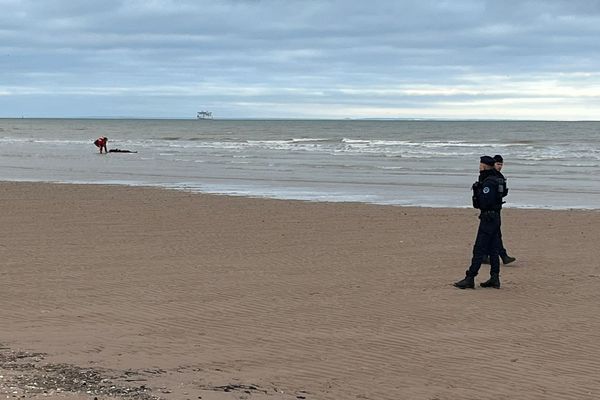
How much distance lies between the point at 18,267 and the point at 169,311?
126 inches

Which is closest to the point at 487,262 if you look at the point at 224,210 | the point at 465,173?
the point at 224,210

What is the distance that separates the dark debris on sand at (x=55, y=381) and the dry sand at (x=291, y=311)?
2 centimetres

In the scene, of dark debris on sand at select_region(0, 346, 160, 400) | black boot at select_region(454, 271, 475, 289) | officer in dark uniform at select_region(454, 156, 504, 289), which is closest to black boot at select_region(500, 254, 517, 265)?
officer in dark uniform at select_region(454, 156, 504, 289)

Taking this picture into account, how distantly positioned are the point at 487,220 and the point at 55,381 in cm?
541

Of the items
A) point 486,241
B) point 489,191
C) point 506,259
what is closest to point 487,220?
point 486,241

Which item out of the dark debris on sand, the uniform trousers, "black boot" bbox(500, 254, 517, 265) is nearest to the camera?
the dark debris on sand

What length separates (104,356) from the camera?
6746 millimetres

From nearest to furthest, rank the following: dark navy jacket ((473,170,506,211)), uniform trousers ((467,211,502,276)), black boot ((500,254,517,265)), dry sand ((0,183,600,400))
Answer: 1. dry sand ((0,183,600,400))
2. dark navy jacket ((473,170,506,211))
3. uniform trousers ((467,211,502,276))
4. black boot ((500,254,517,265))

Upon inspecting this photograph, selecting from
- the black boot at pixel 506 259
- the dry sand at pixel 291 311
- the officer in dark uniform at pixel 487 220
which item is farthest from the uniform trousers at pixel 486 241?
the black boot at pixel 506 259

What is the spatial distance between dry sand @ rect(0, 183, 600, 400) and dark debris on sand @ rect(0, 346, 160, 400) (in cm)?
2

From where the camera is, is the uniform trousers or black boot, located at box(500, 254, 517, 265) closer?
the uniform trousers

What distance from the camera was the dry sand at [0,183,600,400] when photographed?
623cm

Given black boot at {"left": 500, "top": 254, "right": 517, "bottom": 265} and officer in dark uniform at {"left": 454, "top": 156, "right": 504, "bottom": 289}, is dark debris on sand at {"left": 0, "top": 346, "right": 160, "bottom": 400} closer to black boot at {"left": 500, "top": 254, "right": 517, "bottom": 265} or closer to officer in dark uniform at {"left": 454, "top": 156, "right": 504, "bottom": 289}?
officer in dark uniform at {"left": 454, "top": 156, "right": 504, "bottom": 289}

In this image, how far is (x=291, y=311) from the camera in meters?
8.59
